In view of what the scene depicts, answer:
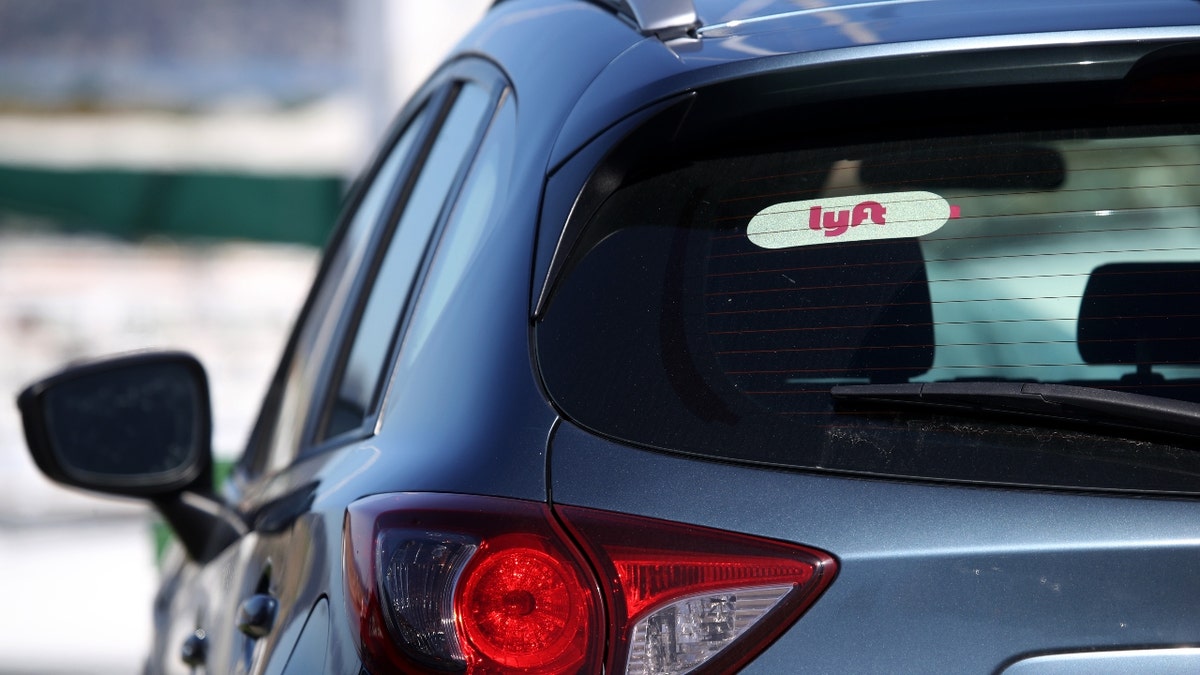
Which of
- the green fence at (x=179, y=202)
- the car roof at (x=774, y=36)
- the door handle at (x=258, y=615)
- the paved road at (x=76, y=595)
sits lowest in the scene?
the paved road at (x=76, y=595)

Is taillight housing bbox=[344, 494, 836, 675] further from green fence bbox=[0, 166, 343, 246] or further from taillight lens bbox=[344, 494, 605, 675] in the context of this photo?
green fence bbox=[0, 166, 343, 246]

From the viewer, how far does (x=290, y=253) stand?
16094mm

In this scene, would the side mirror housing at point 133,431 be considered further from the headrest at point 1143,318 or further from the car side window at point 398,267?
the headrest at point 1143,318

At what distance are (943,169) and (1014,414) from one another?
0.96 ft

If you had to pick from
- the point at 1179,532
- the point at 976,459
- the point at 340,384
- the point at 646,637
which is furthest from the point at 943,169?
the point at 340,384

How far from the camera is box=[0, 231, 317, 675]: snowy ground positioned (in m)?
7.47

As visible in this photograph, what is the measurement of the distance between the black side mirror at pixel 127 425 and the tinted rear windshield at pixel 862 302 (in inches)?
52.4

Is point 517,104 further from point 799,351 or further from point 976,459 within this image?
point 976,459

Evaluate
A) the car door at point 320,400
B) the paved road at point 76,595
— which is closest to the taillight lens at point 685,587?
the car door at point 320,400

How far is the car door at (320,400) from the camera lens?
176 cm

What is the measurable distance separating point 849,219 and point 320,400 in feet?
3.54

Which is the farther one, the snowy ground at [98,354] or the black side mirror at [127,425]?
the snowy ground at [98,354]

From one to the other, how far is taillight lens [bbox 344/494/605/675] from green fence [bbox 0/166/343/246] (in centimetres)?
1473

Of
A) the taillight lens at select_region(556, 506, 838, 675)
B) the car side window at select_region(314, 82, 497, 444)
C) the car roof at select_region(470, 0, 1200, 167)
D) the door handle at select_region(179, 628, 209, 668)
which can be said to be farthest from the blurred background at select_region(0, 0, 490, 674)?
the taillight lens at select_region(556, 506, 838, 675)
